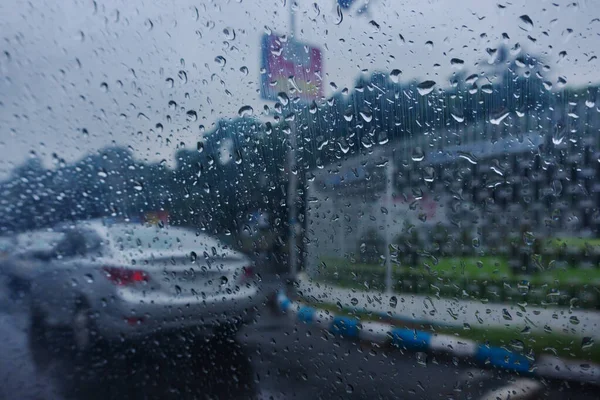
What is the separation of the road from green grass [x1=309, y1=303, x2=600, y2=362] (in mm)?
172

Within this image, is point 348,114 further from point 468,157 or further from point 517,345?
point 517,345

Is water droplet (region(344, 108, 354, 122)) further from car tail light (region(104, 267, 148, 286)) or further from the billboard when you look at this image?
car tail light (region(104, 267, 148, 286))

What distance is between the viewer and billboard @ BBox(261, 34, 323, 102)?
2.29m

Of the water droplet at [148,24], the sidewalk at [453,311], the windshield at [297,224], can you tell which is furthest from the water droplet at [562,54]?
the water droplet at [148,24]

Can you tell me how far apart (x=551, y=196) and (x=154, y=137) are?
5.29ft

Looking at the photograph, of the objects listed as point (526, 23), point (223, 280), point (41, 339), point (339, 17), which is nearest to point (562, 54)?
point (526, 23)

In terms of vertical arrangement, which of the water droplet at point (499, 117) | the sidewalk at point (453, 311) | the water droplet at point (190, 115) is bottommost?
the sidewalk at point (453, 311)

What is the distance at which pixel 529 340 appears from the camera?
1945 millimetres

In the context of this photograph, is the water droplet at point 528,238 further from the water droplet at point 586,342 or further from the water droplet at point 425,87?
the water droplet at point 425,87

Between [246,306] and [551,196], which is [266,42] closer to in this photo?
[246,306]

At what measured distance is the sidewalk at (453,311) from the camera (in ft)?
6.25

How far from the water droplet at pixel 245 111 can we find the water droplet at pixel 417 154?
0.72 m

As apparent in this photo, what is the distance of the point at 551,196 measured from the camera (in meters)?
1.94

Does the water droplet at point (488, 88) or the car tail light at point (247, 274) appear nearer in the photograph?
the water droplet at point (488, 88)
